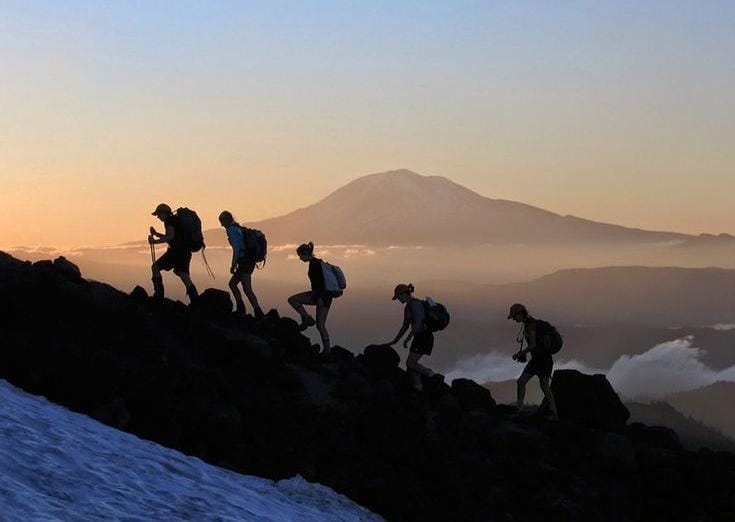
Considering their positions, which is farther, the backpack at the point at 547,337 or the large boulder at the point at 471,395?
the large boulder at the point at 471,395

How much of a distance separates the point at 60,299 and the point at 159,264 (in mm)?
2457

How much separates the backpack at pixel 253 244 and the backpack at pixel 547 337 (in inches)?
228

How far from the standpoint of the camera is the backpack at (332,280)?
76.6 feet

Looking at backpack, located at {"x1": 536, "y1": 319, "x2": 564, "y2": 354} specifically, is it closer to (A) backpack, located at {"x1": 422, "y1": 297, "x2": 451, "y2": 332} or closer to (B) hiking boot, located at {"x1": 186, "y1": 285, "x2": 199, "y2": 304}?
(A) backpack, located at {"x1": 422, "y1": 297, "x2": 451, "y2": 332}

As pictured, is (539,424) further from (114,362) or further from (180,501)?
(180,501)

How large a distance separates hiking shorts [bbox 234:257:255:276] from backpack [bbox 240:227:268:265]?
0.09 m

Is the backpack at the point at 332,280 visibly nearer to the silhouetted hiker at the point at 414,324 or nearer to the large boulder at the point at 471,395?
the silhouetted hiker at the point at 414,324

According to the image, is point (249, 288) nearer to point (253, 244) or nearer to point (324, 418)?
point (253, 244)

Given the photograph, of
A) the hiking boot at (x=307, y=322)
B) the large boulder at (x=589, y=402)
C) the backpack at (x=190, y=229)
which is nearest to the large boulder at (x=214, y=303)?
the hiking boot at (x=307, y=322)

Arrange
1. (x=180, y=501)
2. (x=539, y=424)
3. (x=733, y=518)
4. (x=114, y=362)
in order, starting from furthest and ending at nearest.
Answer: (x=539, y=424) → (x=733, y=518) → (x=114, y=362) → (x=180, y=501)

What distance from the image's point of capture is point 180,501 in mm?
13516

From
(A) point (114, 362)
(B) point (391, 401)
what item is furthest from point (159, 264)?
(B) point (391, 401)

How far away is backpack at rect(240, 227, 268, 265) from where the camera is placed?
23594mm

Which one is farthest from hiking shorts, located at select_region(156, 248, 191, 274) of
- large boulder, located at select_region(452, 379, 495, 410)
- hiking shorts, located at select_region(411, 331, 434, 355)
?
large boulder, located at select_region(452, 379, 495, 410)
